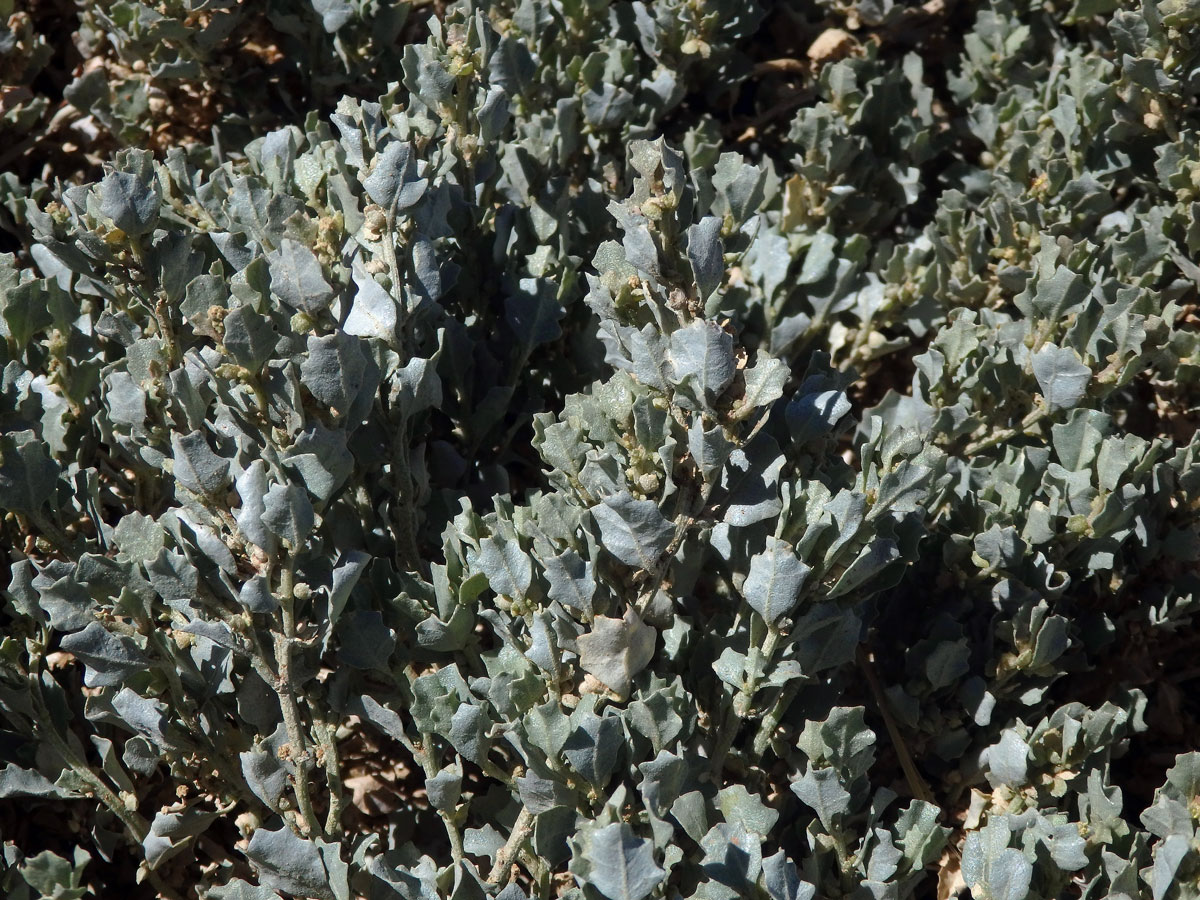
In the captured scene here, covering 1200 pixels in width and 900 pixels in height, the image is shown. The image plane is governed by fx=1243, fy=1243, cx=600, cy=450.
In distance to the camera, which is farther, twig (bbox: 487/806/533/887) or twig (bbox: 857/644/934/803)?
twig (bbox: 857/644/934/803)

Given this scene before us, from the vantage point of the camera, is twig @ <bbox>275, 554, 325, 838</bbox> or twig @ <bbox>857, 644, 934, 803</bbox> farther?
Answer: twig @ <bbox>857, 644, 934, 803</bbox>

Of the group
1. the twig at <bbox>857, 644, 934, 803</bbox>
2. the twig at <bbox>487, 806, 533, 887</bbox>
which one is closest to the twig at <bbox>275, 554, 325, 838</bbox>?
the twig at <bbox>487, 806, 533, 887</bbox>

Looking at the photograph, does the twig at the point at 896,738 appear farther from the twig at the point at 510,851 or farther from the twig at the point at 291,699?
the twig at the point at 291,699

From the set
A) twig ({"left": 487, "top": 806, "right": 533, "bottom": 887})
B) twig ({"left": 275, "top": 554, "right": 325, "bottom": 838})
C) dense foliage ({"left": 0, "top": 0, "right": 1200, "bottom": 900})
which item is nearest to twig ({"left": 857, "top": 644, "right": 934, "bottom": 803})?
dense foliage ({"left": 0, "top": 0, "right": 1200, "bottom": 900})

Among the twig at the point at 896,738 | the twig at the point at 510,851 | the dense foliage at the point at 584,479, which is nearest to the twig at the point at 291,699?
the dense foliage at the point at 584,479

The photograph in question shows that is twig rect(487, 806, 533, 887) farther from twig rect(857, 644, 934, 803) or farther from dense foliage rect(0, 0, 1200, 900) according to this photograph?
twig rect(857, 644, 934, 803)

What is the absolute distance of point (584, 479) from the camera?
1543mm

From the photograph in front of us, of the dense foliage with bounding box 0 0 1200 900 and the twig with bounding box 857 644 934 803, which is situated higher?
the dense foliage with bounding box 0 0 1200 900

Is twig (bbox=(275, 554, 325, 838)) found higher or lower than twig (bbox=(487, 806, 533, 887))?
higher

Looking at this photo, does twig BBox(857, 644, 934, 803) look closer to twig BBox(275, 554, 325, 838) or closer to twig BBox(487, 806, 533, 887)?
twig BBox(487, 806, 533, 887)

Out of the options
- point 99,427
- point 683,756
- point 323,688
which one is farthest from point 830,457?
point 99,427

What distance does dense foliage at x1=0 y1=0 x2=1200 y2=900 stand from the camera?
4.99ft

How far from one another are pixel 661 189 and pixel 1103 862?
1044 millimetres

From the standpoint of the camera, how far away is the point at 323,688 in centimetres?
174
